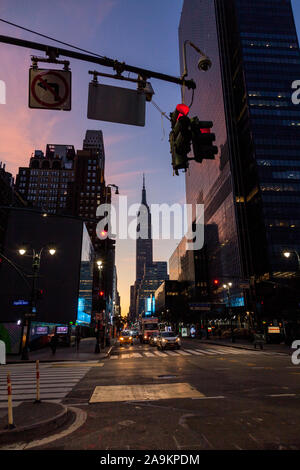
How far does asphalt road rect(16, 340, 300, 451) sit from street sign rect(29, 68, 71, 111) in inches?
246

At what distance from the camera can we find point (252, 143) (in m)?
93.5

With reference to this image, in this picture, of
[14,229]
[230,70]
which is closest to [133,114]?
[14,229]

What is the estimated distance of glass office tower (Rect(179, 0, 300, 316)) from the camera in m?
85.9

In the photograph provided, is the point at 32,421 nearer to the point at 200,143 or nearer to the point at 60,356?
the point at 200,143

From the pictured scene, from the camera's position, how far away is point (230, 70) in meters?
113

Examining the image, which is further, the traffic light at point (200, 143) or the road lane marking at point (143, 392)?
the road lane marking at point (143, 392)

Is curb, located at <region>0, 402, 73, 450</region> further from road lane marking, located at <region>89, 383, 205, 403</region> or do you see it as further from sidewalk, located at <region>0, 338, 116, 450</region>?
road lane marking, located at <region>89, 383, 205, 403</region>

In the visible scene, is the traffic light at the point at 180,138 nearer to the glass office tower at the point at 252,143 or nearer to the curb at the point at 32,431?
the curb at the point at 32,431

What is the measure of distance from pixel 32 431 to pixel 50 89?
6.62 m

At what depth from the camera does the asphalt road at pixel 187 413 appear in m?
4.99

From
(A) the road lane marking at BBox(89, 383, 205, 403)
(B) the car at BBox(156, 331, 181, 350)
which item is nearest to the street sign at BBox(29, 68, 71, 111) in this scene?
(A) the road lane marking at BBox(89, 383, 205, 403)

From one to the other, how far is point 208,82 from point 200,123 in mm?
137230

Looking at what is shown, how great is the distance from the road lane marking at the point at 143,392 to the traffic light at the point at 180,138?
6671 millimetres

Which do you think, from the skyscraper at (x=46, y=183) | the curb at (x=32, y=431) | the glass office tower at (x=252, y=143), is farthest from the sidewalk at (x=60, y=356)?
the skyscraper at (x=46, y=183)
